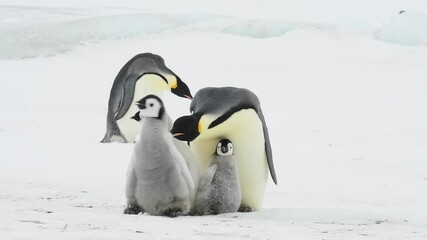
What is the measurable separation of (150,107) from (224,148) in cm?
53

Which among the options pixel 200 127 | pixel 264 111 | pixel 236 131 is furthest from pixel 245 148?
pixel 264 111

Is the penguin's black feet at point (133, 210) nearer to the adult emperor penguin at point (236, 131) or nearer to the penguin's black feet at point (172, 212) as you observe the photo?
the penguin's black feet at point (172, 212)

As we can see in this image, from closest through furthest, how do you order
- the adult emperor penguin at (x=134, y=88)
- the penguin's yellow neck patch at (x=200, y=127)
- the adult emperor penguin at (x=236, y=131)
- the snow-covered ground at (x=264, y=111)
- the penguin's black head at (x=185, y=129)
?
1. the snow-covered ground at (x=264, y=111)
2. the penguin's black head at (x=185, y=129)
3. the penguin's yellow neck patch at (x=200, y=127)
4. the adult emperor penguin at (x=236, y=131)
5. the adult emperor penguin at (x=134, y=88)

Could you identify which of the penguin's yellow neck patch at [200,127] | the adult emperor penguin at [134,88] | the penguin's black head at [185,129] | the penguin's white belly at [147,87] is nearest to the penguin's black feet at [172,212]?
the penguin's black head at [185,129]

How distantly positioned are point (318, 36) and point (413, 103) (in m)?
7.98

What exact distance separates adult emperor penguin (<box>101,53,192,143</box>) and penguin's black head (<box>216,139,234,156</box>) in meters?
3.90

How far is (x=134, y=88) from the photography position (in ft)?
27.5

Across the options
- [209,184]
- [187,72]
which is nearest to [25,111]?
[187,72]

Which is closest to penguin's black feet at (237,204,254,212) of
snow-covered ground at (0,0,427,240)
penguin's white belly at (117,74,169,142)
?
snow-covered ground at (0,0,427,240)

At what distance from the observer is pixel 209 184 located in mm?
3971

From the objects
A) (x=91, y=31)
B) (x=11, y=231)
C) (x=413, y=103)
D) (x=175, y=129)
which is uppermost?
(x=91, y=31)

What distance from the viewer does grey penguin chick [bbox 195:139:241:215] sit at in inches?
155

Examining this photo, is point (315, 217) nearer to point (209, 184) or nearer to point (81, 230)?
point (209, 184)

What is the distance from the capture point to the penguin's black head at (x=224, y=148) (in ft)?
13.4
